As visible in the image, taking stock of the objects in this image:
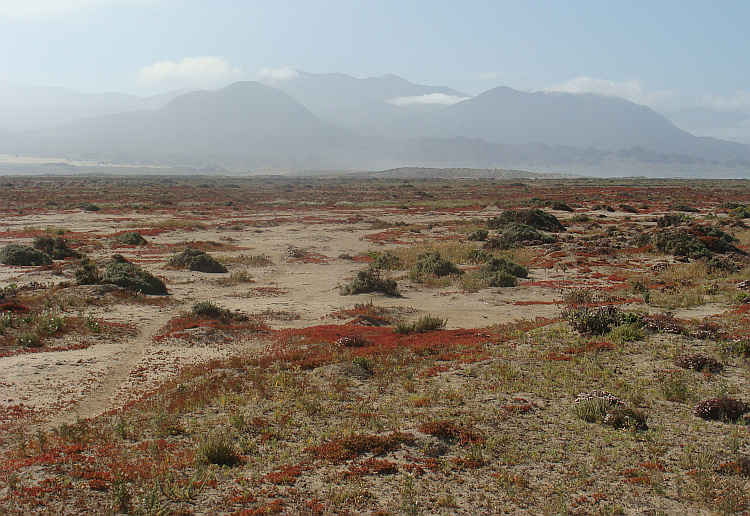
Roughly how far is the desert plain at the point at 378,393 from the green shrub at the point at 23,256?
53cm

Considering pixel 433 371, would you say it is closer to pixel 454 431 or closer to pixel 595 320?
pixel 454 431

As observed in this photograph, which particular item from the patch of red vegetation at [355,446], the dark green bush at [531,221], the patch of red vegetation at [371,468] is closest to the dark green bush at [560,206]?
the dark green bush at [531,221]

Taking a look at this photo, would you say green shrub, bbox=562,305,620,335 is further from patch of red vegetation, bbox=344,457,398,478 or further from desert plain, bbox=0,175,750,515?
patch of red vegetation, bbox=344,457,398,478

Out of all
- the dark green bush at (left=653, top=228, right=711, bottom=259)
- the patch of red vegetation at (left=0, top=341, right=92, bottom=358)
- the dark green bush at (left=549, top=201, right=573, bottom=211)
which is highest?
the dark green bush at (left=549, top=201, right=573, bottom=211)

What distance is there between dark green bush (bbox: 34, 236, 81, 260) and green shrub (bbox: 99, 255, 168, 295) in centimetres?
820

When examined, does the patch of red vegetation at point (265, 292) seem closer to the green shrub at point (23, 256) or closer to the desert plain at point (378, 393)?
the desert plain at point (378, 393)

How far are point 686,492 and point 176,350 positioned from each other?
10.4 meters

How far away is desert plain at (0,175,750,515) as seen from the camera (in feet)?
19.4

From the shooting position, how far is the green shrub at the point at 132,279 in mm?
17391

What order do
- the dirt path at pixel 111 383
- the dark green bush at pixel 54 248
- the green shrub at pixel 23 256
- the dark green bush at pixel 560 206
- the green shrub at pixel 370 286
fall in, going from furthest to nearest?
the dark green bush at pixel 560 206 < the dark green bush at pixel 54 248 < the green shrub at pixel 23 256 < the green shrub at pixel 370 286 < the dirt path at pixel 111 383

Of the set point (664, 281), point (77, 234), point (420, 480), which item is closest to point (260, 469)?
point (420, 480)

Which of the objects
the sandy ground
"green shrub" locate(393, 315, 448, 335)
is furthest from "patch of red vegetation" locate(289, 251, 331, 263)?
"green shrub" locate(393, 315, 448, 335)

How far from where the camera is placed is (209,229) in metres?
39.5

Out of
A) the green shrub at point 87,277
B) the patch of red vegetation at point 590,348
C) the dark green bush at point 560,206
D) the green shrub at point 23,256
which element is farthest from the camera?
the dark green bush at point 560,206
